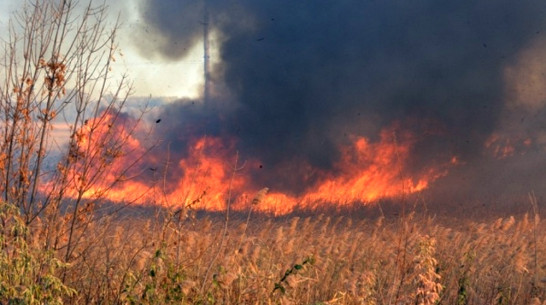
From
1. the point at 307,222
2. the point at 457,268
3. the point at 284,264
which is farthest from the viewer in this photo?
the point at 307,222

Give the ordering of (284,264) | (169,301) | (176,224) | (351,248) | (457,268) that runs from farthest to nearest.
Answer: (351,248), (457,268), (284,264), (176,224), (169,301)

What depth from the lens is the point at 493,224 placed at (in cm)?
1201

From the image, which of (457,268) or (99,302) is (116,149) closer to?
(99,302)

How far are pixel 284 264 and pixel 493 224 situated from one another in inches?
222

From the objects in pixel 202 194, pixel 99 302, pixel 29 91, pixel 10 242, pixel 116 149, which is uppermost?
pixel 29 91

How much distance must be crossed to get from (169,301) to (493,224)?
835 cm

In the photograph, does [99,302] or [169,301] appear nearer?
[169,301]

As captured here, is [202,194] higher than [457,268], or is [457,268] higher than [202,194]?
[202,194]

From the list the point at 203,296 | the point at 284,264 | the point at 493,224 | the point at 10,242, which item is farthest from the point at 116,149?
the point at 493,224

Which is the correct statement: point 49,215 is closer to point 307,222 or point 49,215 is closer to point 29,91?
point 29,91

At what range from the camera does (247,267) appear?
6.53m

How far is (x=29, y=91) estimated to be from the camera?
21.6 feet

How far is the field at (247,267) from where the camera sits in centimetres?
538

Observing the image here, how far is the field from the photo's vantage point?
212 inches
